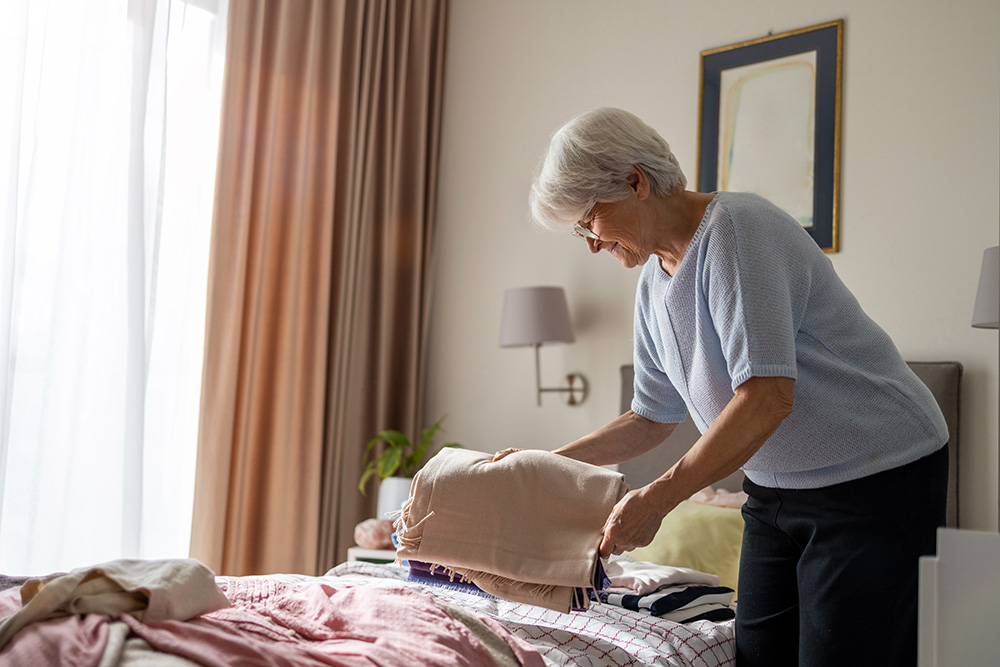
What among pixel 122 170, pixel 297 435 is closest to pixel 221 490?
pixel 297 435

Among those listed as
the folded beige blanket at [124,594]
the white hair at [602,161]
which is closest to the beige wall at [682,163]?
the white hair at [602,161]

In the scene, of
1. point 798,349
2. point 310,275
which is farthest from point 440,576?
point 310,275

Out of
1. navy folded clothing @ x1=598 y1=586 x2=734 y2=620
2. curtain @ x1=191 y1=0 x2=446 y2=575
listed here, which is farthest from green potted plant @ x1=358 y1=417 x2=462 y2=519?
navy folded clothing @ x1=598 y1=586 x2=734 y2=620

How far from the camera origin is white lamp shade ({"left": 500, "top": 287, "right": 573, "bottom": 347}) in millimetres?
3443

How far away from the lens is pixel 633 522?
139 cm

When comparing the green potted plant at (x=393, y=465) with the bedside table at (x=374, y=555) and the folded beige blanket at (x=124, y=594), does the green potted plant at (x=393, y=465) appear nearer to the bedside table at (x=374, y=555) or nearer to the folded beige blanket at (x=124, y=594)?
the bedside table at (x=374, y=555)

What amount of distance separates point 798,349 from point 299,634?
3.22ft

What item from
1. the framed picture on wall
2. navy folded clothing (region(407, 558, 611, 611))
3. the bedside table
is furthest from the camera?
the bedside table

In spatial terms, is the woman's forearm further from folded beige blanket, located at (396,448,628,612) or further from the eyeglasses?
the eyeglasses

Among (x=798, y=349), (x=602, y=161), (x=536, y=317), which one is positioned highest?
(x=602, y=161)

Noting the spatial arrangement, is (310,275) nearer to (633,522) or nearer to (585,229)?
(585,229)

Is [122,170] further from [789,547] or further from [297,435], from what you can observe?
[789,547]

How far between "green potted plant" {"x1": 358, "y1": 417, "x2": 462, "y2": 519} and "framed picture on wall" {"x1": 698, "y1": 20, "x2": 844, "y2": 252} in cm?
163

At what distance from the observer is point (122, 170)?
3.02 meters
